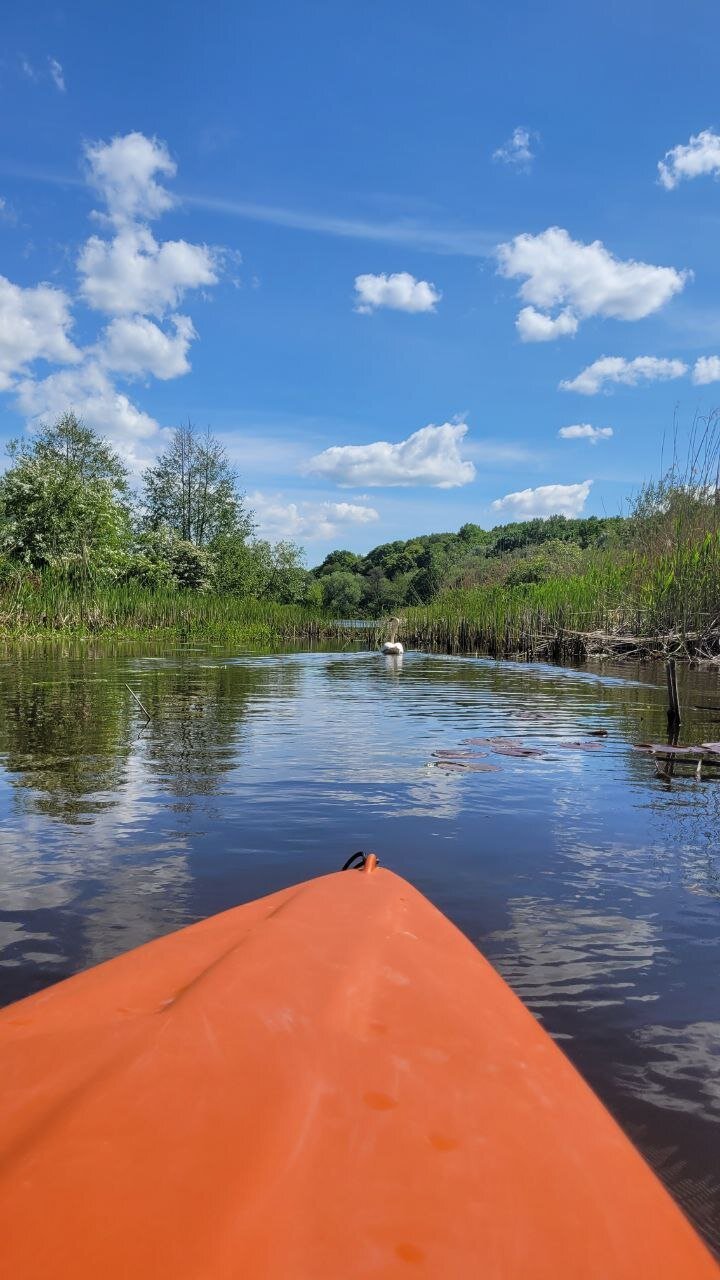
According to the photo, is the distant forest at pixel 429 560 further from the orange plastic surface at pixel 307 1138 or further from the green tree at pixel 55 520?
the orange plastic surface at pixel 307 1138

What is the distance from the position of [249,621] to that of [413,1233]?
30.2 metres

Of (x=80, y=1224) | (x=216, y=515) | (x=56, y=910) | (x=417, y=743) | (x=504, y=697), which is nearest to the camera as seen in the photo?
(x=80, y=1224)

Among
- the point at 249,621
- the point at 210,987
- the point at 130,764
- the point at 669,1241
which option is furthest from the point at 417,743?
the point at 249,621

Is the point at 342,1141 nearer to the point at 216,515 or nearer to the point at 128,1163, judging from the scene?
the point at 128,1163

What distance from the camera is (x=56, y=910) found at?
2686mm

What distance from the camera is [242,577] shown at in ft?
147

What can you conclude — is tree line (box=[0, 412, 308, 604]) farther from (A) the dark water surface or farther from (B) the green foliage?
(A) the dark water surface

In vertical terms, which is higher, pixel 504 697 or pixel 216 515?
pixel 216 515

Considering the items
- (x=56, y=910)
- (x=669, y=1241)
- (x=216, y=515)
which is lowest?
(x=56, y=910)

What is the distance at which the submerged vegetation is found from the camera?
14.4 meters

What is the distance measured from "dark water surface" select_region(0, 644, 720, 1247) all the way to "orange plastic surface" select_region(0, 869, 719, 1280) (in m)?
0.52

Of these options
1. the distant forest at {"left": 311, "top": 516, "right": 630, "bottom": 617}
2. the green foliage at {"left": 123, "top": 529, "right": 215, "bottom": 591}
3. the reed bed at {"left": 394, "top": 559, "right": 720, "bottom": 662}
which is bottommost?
the reed bed at {"left": 394, "top": 559, "right": 720, "bottom": 662}

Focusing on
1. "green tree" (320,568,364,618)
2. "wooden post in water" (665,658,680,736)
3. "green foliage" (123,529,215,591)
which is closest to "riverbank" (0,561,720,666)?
"green foliage" (123,529,215,591)

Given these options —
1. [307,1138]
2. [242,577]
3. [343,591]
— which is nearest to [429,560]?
[343,591]
